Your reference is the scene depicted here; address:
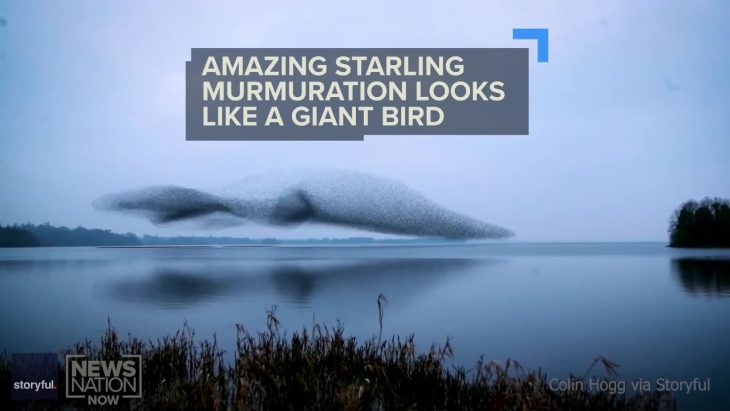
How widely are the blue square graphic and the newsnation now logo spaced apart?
0.63ft

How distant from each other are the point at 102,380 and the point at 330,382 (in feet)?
10.2

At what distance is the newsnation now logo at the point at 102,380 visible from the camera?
6535 millimetres

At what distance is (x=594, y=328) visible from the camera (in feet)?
51.1

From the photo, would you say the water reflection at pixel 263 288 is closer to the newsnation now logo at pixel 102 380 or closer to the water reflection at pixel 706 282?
the water reflection at pixel 706 282

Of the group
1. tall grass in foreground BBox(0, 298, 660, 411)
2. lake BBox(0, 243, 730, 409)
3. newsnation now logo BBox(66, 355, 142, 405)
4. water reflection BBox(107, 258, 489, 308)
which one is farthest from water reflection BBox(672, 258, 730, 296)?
newsnation now logo BBox(66, 355, 142, 405)

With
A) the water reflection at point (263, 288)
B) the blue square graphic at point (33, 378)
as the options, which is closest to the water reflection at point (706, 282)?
the water reflection at point (263, 288)

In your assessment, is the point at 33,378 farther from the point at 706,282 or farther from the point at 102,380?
the point at 706,282

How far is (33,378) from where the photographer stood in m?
6.66

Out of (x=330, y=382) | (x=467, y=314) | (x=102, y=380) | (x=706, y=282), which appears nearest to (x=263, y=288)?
(x=467, y=314)

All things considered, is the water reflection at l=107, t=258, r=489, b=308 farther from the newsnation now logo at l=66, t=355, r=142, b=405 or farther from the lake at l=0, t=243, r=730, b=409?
the newsnation now logo at l=66, t=355, r=142, b=405

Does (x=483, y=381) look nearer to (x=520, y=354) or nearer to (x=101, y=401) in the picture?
(x=101, y=401)

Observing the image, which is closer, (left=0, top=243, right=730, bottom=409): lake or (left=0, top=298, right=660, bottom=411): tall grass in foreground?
(left=0, top=298, right=660, bottom=411): tall grass in foreground

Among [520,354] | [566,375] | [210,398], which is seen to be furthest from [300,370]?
[520,354]

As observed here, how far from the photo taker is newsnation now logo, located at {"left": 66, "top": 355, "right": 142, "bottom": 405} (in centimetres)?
654
